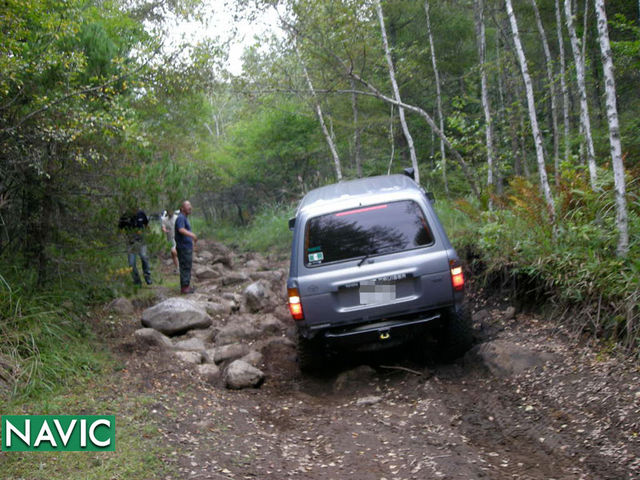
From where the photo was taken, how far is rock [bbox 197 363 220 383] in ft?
20.9

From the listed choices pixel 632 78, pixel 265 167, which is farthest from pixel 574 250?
pixel 265 167

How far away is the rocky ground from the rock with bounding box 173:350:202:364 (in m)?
0.03

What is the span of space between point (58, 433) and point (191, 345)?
3.13 meters

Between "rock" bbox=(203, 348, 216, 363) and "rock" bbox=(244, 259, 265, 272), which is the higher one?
"rock" bbox=(203, 348, 216, 363)

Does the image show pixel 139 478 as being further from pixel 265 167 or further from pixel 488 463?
pixel 265 167

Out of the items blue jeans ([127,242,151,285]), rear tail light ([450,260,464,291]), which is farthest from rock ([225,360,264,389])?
blue jeans ([127,242,151,285])

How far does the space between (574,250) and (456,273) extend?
151cm

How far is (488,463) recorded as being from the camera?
386 cm

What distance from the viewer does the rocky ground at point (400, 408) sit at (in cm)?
389

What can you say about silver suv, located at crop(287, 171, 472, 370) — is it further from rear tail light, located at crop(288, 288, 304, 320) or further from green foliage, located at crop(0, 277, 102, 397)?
green foliage, located at crop(0, 277, 102, 397)

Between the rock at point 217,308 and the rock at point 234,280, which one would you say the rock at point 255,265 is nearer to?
the rock at point 234,280

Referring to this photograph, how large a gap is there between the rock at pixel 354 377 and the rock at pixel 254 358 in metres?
1.32

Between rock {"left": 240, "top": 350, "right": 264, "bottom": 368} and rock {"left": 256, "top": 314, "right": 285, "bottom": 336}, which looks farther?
rock {"left": 256, "top": 314, "right": 285, "bottom": 336}

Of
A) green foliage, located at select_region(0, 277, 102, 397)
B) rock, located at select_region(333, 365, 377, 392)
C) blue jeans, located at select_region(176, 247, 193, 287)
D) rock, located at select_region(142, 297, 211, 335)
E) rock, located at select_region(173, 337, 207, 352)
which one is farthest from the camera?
blue jeans, located at select_region(176, 247, 193, 287)
